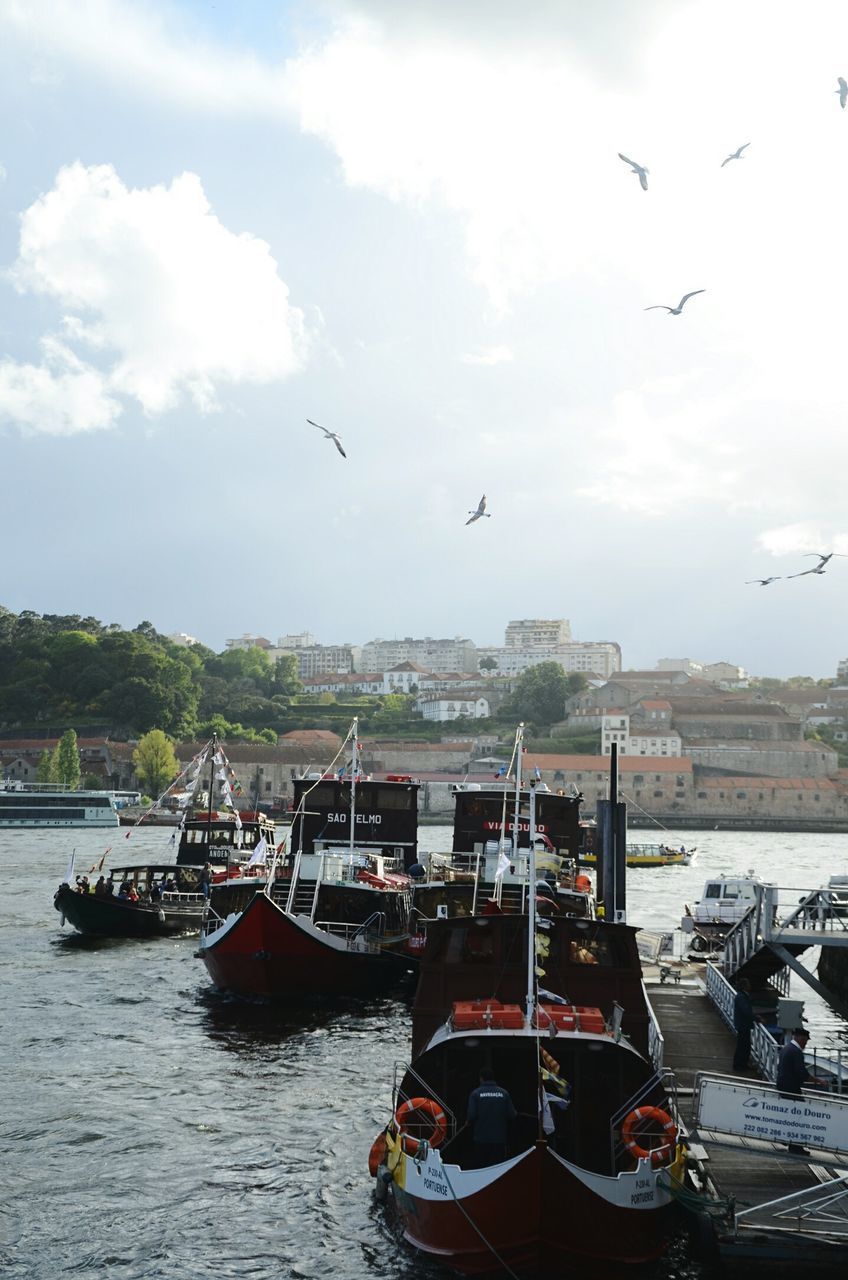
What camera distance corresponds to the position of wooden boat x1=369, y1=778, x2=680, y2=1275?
12375 millimetres

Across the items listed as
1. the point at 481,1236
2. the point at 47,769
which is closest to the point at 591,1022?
the point at 481,1236

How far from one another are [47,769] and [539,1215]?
117645mm

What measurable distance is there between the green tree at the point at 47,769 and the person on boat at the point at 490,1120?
11326 centimetres

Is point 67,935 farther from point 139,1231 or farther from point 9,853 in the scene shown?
point 9,853

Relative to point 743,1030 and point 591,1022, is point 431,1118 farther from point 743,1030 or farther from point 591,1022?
point 743,1030

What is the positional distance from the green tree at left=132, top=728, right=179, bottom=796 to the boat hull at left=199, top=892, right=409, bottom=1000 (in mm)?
98805

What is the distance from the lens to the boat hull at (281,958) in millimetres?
27266

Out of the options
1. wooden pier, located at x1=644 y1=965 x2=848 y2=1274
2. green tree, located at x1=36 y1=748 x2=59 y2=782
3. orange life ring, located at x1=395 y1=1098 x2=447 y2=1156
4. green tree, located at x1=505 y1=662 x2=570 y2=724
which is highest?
green tree, located at x1=505 y1=662 x2=570 y2=724

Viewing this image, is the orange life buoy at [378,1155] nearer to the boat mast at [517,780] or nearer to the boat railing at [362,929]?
the boat mast at [517,780]

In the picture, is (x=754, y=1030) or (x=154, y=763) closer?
(x=754, y=1030)

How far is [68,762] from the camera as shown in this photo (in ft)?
395

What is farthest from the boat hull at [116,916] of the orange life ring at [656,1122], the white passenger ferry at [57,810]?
the white passenger ferry at [57,810]

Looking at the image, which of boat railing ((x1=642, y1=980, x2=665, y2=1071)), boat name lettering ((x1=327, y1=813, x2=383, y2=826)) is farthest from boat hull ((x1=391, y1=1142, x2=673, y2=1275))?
boat name lettering ((x1=327, y1=813, x2=383, y2=826))

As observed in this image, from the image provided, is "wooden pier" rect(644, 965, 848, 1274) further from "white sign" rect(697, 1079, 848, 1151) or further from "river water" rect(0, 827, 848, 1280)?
"river water" rect(0, 827, 848, 1280)
